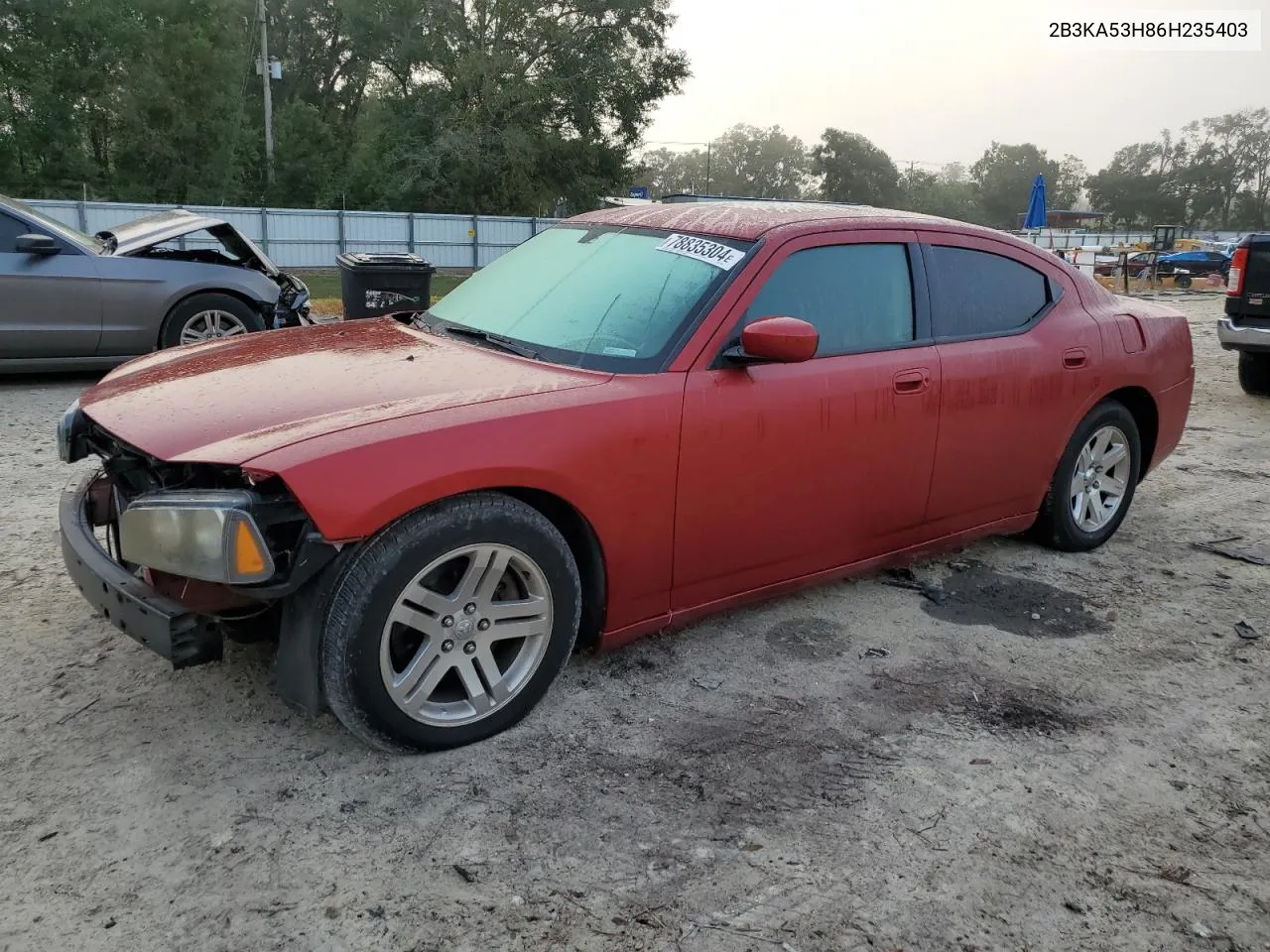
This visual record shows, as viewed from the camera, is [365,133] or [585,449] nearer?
[585,449]

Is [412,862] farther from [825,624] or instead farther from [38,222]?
[38,222]

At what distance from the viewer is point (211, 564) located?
247cm

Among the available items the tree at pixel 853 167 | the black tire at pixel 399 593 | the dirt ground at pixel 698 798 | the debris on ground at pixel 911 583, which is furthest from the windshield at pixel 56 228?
the tree at pixel 853 167

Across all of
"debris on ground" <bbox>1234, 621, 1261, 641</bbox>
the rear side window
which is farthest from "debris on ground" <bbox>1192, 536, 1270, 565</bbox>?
the rear side window

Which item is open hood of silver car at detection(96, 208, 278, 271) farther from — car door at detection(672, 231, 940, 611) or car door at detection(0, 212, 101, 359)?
car door at detection(672, 231, 940, 611)

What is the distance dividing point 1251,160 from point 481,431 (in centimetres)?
10839

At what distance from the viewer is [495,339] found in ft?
11.6

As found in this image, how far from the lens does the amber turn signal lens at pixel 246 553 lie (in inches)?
95.9

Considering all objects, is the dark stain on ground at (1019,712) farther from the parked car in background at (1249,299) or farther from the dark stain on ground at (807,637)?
the parked car in background at (1249,299)

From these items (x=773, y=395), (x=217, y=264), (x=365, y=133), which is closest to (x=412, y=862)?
(x=773, y=395)

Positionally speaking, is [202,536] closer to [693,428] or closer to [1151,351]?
[693,428]

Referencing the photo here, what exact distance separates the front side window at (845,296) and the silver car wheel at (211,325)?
5970 millimetres

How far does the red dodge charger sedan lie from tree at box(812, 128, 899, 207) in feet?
266

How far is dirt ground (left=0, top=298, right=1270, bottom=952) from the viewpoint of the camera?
7.41ft
